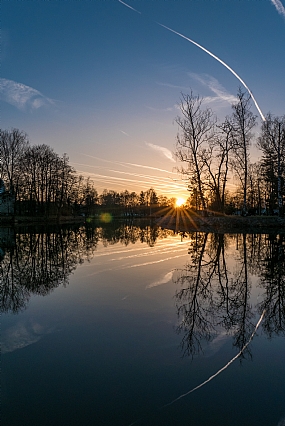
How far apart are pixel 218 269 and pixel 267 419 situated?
7031 millimetres

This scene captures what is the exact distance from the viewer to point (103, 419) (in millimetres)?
2676

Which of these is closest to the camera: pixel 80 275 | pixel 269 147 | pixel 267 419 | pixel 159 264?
pixel 267 419

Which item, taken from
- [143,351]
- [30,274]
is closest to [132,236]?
[30,274]

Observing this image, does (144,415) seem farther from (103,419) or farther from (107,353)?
(107,353)

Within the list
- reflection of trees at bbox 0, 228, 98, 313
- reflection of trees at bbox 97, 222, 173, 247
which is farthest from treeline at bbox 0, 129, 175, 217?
reflection of trees at bbox 0, 228, 98, 313

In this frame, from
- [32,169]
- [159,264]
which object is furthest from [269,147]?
[32,169]

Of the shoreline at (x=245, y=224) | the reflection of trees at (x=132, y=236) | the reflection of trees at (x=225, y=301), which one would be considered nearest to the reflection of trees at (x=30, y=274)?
the reflection of trees at (x=225, y=301)

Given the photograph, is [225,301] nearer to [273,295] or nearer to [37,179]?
[273,295]

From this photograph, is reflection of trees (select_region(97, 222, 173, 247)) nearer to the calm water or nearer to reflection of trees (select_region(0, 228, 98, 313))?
reflection of trees (select_region(0, 228, 98, 313))

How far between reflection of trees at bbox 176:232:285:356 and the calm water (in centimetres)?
3

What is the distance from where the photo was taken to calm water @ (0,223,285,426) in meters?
2.82

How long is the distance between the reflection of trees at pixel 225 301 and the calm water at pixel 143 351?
0.09ft

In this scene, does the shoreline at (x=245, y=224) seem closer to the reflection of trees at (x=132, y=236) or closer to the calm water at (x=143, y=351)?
the reflection of trees at (x=132, y=236)

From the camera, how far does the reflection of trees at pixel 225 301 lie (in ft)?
15.3
